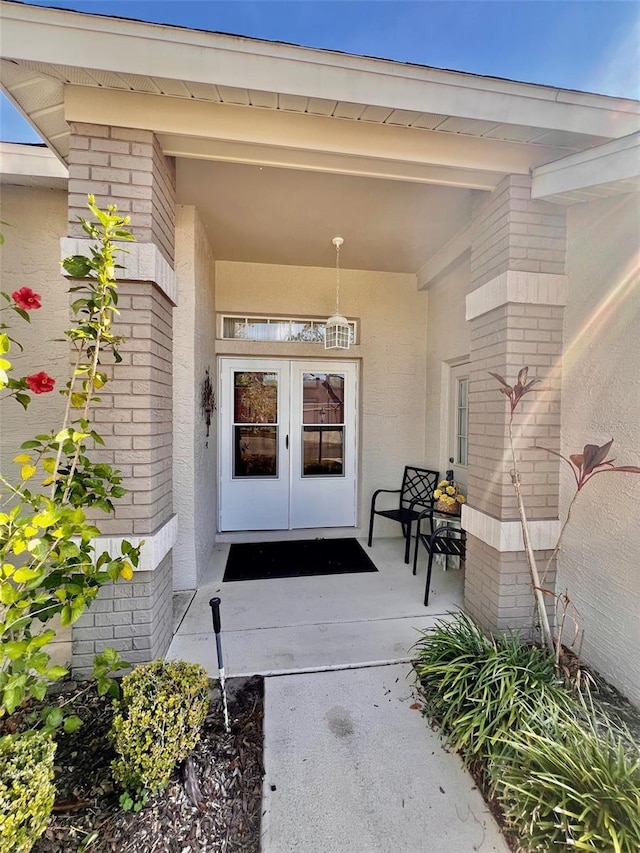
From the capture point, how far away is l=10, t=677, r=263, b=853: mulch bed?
4.41ft

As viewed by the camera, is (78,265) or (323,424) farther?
(323,424)

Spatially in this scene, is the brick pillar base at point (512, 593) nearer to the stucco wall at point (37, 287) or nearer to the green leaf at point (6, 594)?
the green leaf at point (6, 594)

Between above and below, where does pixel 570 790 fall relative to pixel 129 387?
below

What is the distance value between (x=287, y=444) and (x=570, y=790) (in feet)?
12.5

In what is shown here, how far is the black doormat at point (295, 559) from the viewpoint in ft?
11.9

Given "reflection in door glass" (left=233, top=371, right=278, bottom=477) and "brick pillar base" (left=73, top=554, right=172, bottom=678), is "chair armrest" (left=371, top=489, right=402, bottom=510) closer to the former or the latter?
"reflection in door glass" (left=233, top=371, right=278, bottom=477)

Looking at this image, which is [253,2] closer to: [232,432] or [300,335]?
[300,335]

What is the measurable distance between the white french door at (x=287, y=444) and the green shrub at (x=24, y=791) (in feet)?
10.6

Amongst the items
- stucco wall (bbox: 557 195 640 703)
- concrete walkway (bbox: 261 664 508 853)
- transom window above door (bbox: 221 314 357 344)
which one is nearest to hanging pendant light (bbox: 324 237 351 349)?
transom window above door (bbox: 221 314 357 344)

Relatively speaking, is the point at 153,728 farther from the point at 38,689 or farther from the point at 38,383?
the point at 38,383

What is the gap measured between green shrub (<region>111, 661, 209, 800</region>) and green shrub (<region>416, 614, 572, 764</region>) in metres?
1.22

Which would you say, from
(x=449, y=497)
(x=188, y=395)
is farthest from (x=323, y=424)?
(x=188, y=395)

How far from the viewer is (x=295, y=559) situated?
13.0ft

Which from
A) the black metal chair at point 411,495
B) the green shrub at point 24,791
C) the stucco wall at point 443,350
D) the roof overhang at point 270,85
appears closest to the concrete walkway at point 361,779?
the green shrub at point 24,791
